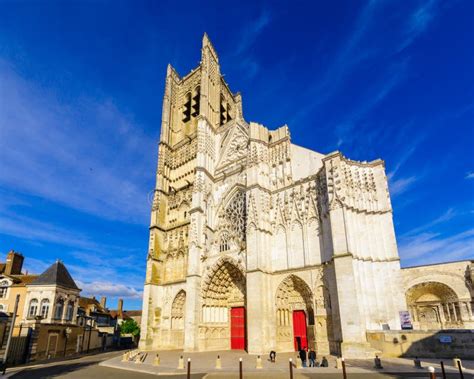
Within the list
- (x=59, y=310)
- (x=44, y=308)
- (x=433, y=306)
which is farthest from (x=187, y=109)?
(x=433, y=306)

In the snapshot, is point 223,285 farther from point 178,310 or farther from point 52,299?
point 52,299

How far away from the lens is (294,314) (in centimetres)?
1762

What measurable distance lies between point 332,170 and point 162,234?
15103mm

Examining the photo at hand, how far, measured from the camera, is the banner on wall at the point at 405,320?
1417 cm

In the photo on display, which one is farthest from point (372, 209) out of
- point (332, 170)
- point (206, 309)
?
point (206, 309)

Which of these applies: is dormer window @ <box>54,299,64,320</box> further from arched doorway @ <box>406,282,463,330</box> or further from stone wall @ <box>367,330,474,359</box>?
arched doorway @ <box>406,282,463,330</box>

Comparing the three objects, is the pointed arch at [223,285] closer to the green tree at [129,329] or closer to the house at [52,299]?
the house at [52,299]

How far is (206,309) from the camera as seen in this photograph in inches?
801

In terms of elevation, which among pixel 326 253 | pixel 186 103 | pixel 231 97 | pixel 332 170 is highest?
pixel 231 97

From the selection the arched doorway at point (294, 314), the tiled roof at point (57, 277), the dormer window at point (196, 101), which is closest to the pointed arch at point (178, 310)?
the arched doorway at point (294, 314)

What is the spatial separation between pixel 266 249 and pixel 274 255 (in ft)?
2.42

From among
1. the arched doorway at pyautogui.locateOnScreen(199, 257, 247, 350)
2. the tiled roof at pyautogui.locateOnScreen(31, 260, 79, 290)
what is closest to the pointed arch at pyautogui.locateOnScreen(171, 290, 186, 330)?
the arched doorway at pyautogui.locateOnScreen(199, 257, 247, 350)

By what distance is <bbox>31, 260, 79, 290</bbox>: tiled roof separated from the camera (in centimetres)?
2216

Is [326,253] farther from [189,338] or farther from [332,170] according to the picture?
[189,338]
